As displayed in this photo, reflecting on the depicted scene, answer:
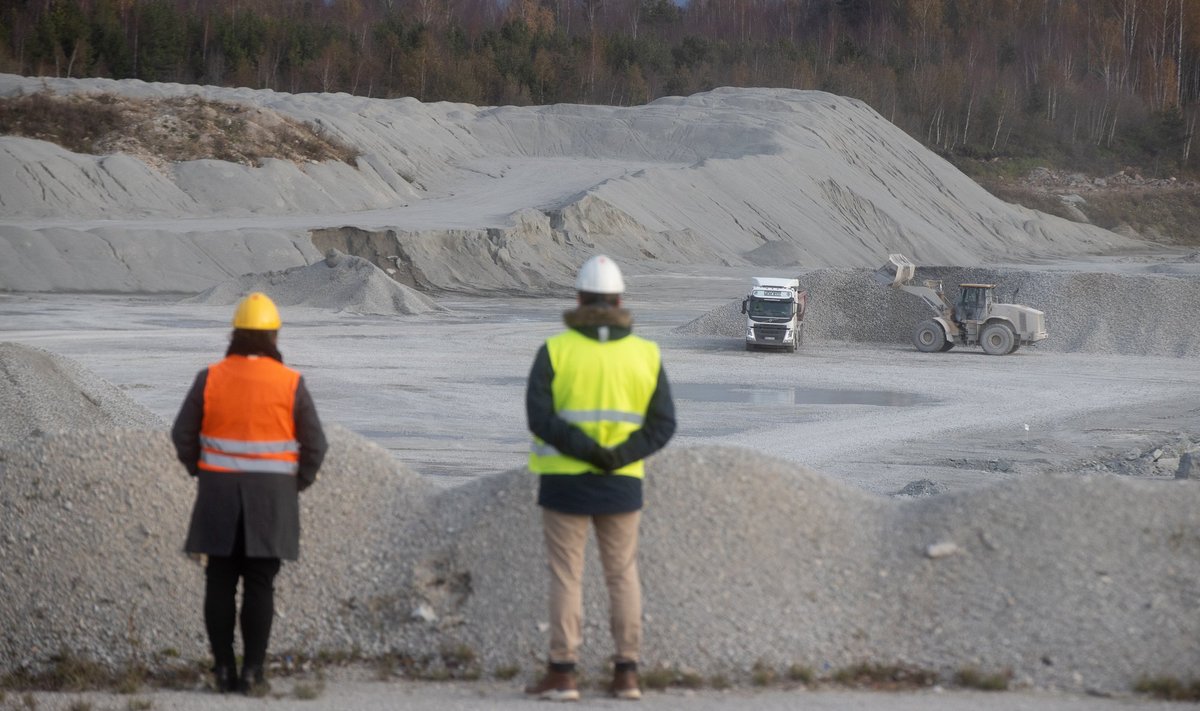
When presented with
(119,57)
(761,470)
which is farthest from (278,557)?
(119,57)

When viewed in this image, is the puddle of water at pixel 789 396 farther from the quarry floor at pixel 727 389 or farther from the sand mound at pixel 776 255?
the sand mound at pixel 776 255

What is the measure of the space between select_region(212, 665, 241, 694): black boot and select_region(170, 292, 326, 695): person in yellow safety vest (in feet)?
1.64

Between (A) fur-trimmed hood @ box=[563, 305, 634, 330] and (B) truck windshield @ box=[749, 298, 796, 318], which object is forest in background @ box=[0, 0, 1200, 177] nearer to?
(B) truck windshield @ box=[749, 298, 796, 318]

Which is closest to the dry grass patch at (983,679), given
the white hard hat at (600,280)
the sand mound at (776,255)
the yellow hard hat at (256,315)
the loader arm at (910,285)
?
the white hard hat at (600,280)

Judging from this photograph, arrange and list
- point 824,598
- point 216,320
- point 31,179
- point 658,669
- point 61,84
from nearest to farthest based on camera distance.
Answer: point 658,669
point 824,598
point 216,320
point 31,179
point 61,84

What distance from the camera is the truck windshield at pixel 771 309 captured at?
2520 cm

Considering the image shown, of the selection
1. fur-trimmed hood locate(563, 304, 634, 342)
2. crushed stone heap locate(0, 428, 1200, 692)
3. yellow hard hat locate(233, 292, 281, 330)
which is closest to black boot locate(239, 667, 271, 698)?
crushed stone heap locate(0, 428, 1200, 692)

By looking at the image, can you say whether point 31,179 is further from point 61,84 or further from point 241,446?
point 241,446

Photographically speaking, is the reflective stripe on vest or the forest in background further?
the forest in background

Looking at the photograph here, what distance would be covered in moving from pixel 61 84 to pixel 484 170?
664 inches

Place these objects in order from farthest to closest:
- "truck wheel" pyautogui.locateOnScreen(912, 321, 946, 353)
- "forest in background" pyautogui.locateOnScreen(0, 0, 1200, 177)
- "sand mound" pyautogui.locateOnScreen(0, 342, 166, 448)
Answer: "forest in background" pyautogui.locateOnScreen(0, 0, 1200, 177), "truck wheel" pyautogui.locateOnScreen(912, 321, 946, 353), "sand mound" pyautogui.locateOnScreen(0, 342, 166, 448)

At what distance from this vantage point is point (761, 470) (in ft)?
25.3

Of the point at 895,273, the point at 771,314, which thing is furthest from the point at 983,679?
the point at 895,273

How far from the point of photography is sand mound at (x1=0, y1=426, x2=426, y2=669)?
6.88 m
